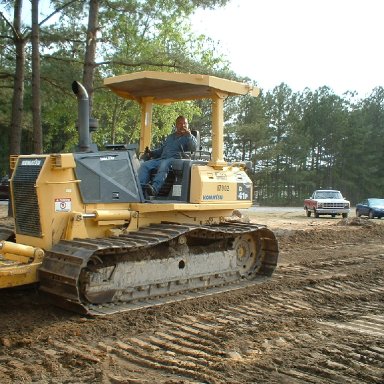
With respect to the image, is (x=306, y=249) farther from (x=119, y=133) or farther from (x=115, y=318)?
(x=119, y=133)

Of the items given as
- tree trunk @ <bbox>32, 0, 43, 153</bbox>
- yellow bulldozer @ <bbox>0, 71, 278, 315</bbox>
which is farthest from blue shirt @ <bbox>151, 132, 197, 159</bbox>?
tree trunk @ <bbox>32, 0, 43, 153</bbox>

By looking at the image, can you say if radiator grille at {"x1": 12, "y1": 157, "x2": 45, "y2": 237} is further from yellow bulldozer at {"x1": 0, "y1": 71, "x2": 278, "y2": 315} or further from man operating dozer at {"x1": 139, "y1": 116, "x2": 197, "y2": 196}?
man operating dozer at {"x1": 139, "y1": 116, "x2": 197, "y2": 196}

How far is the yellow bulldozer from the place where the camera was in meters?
6.31

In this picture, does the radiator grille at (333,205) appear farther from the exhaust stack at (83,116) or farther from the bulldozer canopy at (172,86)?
the exhaust stack at (83,116)

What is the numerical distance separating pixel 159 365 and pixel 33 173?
3141 millimetres

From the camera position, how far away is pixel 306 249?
12977 mm

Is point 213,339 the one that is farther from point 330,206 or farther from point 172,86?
point 330,206

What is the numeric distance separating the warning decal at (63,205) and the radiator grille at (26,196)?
262 mm

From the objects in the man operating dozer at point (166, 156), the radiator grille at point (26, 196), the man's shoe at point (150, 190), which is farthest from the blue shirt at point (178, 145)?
the radiator grille at point (26, 196)

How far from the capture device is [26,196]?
6930 millimetres

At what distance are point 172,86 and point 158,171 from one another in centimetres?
129

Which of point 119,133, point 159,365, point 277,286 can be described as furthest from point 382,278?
point 119,133

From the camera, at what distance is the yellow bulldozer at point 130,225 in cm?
631

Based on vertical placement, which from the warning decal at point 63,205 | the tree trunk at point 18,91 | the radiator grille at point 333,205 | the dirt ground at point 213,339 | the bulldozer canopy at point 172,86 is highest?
the tree trunk at point 18,91
